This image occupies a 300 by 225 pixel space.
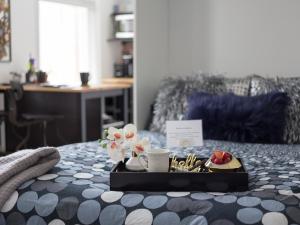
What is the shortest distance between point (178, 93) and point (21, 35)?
277cm

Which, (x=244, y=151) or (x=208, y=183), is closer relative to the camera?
(x=208, y=183)

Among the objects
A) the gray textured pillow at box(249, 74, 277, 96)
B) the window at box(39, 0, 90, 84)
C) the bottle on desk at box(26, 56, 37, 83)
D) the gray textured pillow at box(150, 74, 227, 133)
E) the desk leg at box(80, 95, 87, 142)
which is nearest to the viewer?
the gray textured pillow at box(249, 74, 277, 96)

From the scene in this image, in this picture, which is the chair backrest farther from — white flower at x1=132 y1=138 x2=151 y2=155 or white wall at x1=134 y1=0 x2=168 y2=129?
white flower at x1=132 y1=138 x2=151 y2=155

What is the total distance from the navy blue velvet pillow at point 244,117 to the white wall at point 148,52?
1.90 ft

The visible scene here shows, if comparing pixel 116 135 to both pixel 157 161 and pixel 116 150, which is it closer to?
pixel 116 150

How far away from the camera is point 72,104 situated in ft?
13.8

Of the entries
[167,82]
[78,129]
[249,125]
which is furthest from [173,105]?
[78,129]

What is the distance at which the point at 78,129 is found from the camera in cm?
421

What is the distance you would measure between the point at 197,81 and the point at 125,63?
3573 mm

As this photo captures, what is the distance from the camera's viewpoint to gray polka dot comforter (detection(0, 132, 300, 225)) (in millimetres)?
1245

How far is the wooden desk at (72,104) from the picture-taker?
416 cm

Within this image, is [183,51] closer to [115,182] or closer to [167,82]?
[167,82]

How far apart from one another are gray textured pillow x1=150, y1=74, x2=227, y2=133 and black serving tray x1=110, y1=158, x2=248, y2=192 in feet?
4.20

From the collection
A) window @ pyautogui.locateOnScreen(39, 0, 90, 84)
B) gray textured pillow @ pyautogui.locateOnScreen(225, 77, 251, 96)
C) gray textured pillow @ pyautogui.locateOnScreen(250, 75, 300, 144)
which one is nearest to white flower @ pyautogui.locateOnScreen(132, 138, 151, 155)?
gray textured pillow @ pyautogui.locateOnScreen(250, 75, 300, 144)
